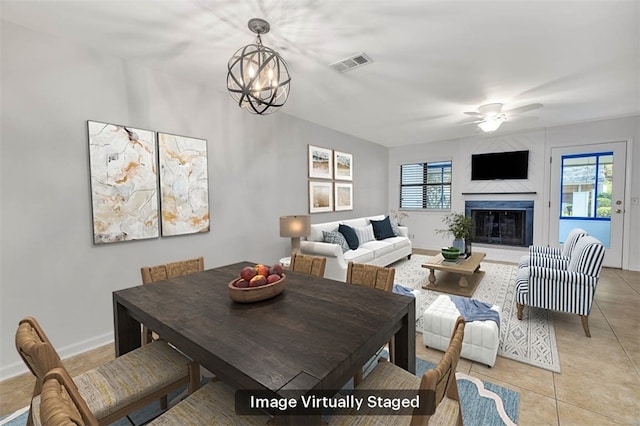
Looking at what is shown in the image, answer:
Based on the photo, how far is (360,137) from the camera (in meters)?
6.05

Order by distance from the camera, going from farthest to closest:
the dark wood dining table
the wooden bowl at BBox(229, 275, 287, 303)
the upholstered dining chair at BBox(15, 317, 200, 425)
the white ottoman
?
the white ottoman, the wooden bowl at BBox(229, 275, 287, 303), the upholstered dining chair at BBox(15, 317, 200, 425), the dark wood dining table

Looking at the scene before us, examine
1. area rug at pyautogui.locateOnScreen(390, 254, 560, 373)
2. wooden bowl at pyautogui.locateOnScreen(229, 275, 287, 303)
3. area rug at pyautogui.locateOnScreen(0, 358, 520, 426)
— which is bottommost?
area rug at pyautogui.locateOnScreen(0, 358, 520, 426)

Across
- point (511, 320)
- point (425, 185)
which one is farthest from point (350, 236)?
point (425, 185)

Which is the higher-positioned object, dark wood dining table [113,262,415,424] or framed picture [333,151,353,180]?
framed picture [333,151,353,180]

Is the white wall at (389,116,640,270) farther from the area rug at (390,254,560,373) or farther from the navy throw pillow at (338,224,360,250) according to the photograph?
the navy throw pillow at (338,224,360,250)

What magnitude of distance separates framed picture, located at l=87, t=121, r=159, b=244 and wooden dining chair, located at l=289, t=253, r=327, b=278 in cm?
158

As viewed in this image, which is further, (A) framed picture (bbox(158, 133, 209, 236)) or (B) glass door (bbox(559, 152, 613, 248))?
(B) glass door (bbox(559, 152, 613, 248))

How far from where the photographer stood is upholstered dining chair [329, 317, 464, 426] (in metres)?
0.81

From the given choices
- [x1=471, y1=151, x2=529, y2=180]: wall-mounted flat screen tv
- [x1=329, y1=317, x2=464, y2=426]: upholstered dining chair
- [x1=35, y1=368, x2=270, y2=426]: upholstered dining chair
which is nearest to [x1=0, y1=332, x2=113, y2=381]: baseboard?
[x1=35, y1=368, x2=270, y2=426]: upholstered dining chair

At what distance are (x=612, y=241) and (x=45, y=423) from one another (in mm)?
7152

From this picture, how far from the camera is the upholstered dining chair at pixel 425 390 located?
81cm

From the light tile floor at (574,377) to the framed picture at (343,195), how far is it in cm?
318

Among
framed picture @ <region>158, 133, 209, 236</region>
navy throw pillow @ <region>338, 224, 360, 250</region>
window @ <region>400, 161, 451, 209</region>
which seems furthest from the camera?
window @ <region>400, 161, 451, 209</region>

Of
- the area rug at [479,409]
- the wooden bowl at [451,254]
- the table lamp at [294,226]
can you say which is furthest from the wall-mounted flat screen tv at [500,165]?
the area rug at [479,409]
